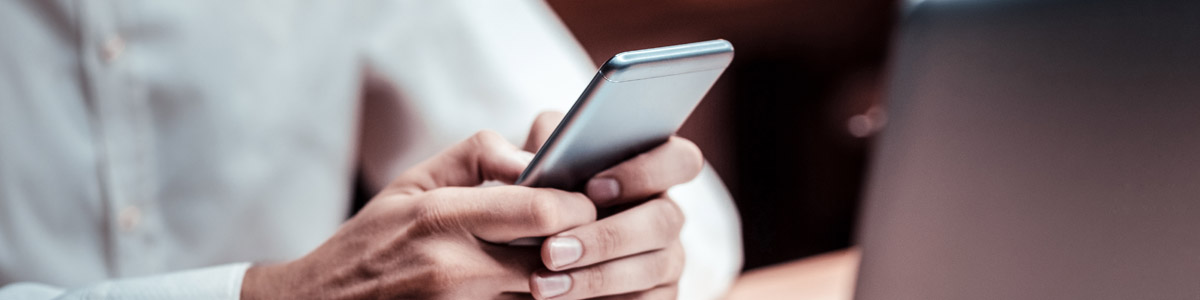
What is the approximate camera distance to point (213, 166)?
0.89 m

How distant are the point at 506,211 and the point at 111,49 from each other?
0.62 m

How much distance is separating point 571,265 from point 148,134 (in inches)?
25.1

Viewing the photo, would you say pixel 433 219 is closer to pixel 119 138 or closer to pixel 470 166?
pixel 470 166

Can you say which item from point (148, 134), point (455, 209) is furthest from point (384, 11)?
point (455, 209)

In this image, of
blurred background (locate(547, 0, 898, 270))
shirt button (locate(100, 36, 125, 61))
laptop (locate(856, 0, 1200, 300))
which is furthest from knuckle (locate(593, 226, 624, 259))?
blurred background (locate(547, 0, 898, 270))

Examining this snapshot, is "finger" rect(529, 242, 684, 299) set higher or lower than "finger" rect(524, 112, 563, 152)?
lower

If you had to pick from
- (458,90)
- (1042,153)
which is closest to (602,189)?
(1042,153)

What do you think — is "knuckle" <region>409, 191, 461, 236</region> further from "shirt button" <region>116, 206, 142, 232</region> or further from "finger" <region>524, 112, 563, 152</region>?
"shirt button" <region>116, 206, 142, 232</region>

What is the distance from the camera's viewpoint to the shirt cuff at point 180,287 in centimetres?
48

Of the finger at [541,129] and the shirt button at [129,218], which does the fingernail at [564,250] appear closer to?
the finger at [541,129]

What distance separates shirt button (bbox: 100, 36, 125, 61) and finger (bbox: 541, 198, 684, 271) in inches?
24.6

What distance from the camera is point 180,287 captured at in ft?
1.64

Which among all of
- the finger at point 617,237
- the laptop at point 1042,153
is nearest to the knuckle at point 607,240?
the finger at point 617,237

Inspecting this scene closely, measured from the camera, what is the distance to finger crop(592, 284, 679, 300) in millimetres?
465
